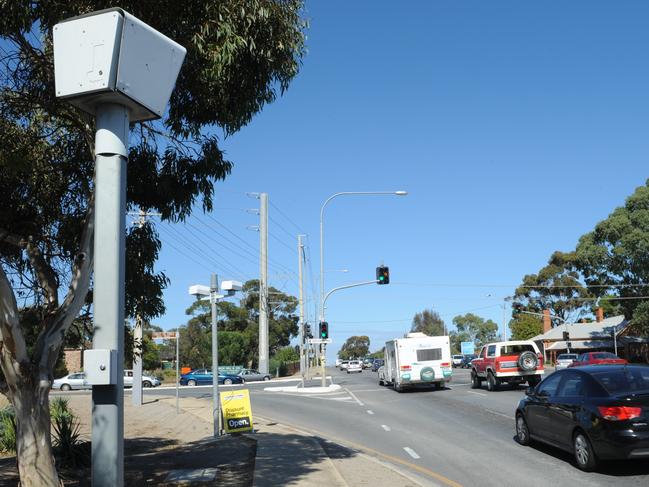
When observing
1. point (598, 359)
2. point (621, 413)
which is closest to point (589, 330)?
point (598, 359)

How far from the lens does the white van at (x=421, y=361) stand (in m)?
29.9

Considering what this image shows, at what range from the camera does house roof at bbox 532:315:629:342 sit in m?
66.6

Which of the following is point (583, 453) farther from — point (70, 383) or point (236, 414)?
point (70, 383)

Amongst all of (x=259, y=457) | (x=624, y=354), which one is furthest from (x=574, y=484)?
(x=624, y=354)

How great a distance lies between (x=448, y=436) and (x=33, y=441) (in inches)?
395

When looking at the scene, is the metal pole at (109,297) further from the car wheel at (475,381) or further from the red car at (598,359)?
the red car at (598,359)

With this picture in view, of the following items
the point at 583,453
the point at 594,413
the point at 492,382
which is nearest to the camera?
the point at 594,413

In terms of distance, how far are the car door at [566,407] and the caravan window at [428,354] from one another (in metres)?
19.2

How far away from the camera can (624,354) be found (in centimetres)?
6588

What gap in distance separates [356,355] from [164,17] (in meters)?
189

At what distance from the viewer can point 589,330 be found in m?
73.4

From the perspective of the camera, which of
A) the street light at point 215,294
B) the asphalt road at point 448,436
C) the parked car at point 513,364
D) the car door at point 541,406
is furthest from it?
the parked car at point 513,364

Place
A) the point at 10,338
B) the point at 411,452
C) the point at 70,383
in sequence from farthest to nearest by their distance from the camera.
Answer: the point at 70,383
the point at 411,452
the point at 10,338

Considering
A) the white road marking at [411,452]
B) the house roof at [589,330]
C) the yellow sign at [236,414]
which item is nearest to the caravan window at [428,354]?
the yellow sign at [236,414]
